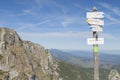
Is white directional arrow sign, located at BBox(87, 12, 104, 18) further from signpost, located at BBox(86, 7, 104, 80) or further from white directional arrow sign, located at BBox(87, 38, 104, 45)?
white directional arrow sign, located at BBox(87, 38, 104, 45)

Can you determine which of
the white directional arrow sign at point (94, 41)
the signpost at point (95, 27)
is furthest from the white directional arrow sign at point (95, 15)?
the white directional arrow sign at point (94, 41)

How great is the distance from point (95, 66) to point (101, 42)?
145cm

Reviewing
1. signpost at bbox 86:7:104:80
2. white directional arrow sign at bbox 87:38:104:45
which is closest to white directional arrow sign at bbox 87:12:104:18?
signpost at bbox 86:7:104:80

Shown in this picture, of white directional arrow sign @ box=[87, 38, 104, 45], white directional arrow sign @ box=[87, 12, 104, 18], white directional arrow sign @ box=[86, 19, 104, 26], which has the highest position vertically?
white directional arrow sign @ box=[87, 12, 104, 18]

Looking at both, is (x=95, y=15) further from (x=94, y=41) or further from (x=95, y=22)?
(x=94, y=41)

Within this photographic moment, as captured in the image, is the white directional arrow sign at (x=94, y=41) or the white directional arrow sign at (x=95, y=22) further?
the white directional arrow sign at (x=95, y=22)

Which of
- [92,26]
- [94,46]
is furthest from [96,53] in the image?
[92,26]

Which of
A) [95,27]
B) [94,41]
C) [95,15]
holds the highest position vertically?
[95,15]

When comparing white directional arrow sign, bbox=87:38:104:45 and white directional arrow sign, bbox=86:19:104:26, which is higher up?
white directional arrow sign, bbox=86:19:104:26

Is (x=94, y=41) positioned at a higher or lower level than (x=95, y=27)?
lower

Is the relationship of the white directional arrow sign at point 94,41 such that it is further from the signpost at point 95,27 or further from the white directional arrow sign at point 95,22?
the white directional arrow sign at point 95,22

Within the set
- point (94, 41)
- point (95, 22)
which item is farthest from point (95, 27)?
point (94, 41)

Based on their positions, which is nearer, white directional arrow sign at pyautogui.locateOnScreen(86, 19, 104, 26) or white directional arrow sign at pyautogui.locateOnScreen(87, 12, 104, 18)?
white directional arrow sign at pyautogui.locateOnScreen(87, 12, 104, 18)

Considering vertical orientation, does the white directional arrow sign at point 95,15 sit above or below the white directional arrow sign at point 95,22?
above
